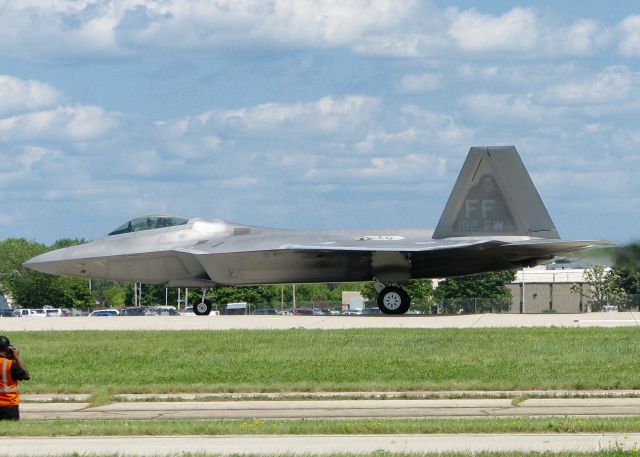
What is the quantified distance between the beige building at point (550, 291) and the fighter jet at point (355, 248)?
4021cm

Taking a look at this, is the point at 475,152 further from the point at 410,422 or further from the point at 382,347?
the point at 410,422

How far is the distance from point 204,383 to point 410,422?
20.2 ft

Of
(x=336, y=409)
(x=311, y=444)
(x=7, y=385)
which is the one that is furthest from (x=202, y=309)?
(x=311, y=444)

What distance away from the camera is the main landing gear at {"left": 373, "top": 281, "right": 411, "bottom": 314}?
113 feet

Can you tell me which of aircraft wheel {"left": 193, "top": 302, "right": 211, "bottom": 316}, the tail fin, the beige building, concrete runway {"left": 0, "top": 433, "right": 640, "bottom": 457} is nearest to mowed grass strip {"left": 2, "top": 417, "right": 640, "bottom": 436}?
concrete runway {"left": 0, "top": 433, "right": 640, "bottom": 457}

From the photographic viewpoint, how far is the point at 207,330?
28578 millimetres

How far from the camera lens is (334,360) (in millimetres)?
21094

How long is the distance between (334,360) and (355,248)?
477 inches

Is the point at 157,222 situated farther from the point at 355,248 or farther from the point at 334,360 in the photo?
the point at 334,360

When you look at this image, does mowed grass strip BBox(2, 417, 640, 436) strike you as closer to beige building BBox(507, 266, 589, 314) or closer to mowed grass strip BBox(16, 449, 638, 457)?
mowed grass strip BBox(16, 449, 638, 457)

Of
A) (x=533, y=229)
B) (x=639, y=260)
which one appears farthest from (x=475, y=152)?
(x=639, y=260)

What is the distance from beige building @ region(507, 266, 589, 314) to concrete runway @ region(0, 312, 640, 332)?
41.7m

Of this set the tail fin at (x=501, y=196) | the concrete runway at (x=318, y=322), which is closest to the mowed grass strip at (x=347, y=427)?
the concrete runway at (x=318, y=322)

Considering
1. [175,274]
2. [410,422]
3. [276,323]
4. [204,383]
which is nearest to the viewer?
[410,422]
